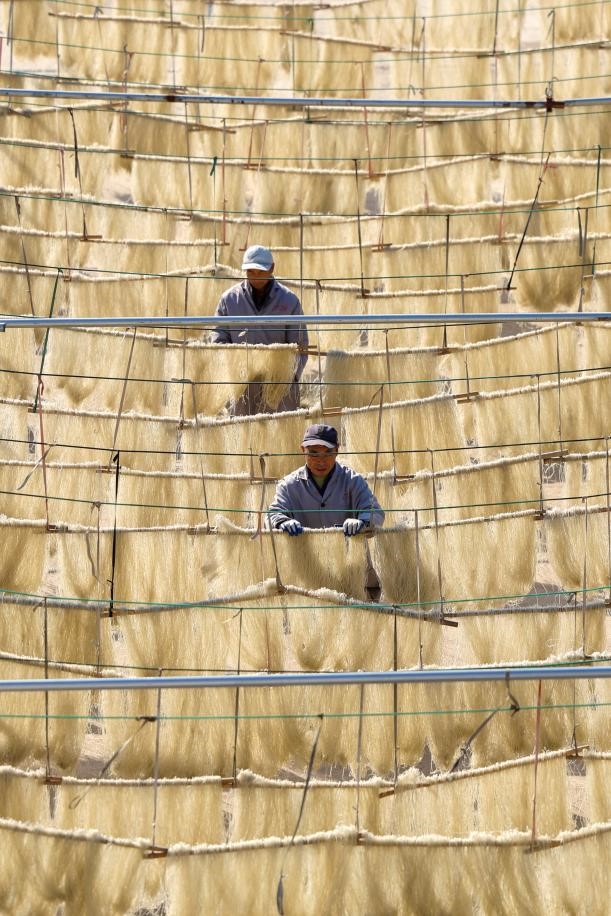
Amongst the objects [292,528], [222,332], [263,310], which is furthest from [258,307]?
[292,528]

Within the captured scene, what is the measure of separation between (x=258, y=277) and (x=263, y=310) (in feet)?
1.26

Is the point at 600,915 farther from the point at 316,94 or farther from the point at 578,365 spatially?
the point at 316,94

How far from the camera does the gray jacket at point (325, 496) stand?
937 cm

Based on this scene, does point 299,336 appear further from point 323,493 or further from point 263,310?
point 323,493

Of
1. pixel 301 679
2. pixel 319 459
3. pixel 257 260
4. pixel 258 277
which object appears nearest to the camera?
pixel 301 679

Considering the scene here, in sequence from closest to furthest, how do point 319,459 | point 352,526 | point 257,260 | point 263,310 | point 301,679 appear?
point 301,679 → point 352,526 → point 319,459 → point 257,260 → point 263,310

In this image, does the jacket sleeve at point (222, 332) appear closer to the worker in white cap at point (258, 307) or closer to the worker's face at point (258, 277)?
the worker in white cap at point (258, 307)

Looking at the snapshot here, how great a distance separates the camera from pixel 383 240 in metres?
13.6

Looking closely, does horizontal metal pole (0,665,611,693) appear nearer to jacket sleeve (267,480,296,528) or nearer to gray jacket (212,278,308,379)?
jacket sleeve (267,480,296,528)

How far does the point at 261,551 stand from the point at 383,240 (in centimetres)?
543

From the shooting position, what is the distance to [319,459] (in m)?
9.21

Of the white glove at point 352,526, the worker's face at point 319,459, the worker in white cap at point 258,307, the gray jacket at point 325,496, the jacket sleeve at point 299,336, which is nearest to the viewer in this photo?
the white glove at point 352,526

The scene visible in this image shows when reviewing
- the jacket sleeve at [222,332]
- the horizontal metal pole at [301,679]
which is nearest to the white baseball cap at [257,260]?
the jacket sleeve at [222,332]

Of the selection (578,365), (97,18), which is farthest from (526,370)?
(97,18)
